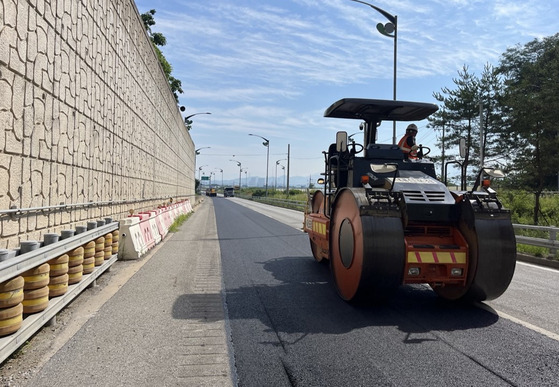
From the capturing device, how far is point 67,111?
22.2 feet

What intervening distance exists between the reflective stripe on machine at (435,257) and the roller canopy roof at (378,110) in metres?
2.82

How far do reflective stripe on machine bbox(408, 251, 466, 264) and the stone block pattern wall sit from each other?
15.9 ft

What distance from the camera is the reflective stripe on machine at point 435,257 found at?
5219mm

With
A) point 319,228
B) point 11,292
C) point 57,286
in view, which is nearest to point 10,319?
point 11,292

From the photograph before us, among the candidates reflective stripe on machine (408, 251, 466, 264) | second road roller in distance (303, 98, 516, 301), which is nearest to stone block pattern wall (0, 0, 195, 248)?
second road roller in distance (303, 98, 516, 301)

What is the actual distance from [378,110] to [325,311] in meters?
3.82

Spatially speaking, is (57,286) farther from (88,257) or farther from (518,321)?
(518,321)

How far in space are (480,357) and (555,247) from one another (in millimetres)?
7130

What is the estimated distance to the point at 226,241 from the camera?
13.4 meters

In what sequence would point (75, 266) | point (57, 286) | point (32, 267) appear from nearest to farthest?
point (32, 267) < point (57, 286) < point (75, 266)

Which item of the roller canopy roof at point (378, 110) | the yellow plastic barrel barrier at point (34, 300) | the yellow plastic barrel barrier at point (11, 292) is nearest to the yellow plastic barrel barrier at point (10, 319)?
the yellow plastic barrel barrier at point (11, 292)

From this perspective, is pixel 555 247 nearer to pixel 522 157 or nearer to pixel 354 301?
pixel 354 301

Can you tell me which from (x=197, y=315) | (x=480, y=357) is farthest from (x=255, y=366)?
(x=480, y=357)

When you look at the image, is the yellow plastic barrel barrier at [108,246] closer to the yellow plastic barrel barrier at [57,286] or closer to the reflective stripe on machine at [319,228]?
the yellow plastic barrel barrier at [57,286]
